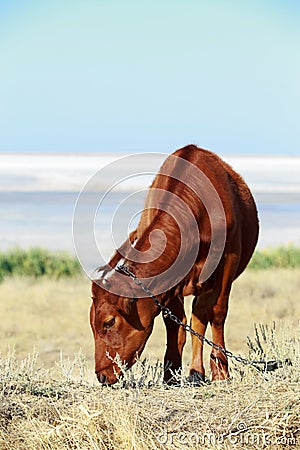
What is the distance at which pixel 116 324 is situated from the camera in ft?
19.7

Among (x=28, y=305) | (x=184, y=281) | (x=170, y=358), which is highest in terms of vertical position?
(x=184, y=281)

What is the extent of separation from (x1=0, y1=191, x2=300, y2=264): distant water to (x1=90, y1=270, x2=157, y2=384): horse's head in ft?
49.8

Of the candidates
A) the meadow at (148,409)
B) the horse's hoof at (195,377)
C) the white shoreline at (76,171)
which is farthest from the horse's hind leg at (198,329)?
the white shoreline at (76,171)

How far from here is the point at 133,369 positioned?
6.34 m

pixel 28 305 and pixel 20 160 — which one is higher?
pixel 20 160

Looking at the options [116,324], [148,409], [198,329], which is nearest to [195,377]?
[198,329]

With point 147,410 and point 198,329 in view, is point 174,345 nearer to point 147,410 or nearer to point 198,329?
point 198,329

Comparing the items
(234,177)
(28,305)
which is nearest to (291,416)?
(234,177)

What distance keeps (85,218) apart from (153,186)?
696 mm

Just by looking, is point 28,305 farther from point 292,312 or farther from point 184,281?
point 184,281

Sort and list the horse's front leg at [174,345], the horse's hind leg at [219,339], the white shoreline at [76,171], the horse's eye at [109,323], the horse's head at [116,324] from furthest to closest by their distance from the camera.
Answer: the white shoreline at [76,171]
the horse's front leg at [174,345]
the horse's hind leg at [219,339]
the horse's eye at [109,323]
the horse's head at [116,324]

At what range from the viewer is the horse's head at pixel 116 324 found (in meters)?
5.86

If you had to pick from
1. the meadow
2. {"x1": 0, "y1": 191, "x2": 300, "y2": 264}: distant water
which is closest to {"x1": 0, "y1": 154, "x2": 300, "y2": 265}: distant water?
{"x1": 0, "y1": 191, "x2": 300, "y2": 264}: distant water

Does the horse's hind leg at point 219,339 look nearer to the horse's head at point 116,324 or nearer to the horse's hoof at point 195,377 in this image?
the horse's hoof at point 195,377
